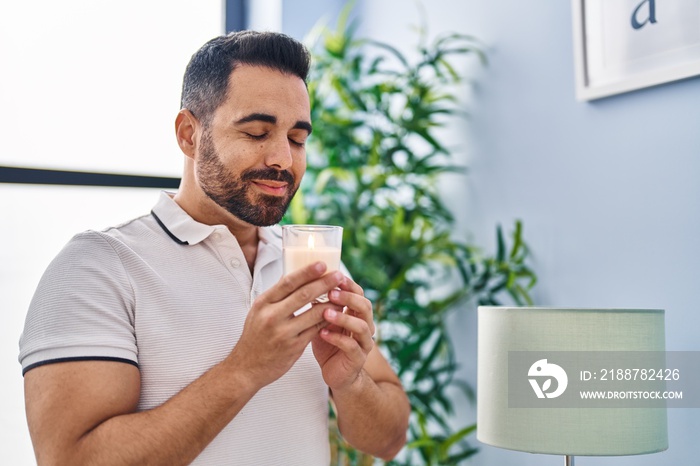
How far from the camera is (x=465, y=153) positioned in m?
2.56

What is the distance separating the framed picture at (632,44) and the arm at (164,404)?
1.16m

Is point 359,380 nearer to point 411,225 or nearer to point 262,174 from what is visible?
point 262,174

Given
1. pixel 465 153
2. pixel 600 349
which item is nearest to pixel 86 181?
pixel 465 153

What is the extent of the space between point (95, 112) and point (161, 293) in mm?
1449

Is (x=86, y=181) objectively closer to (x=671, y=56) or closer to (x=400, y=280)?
(x=400, y=280)

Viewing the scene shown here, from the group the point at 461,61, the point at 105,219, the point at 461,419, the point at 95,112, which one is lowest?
the point at 461,419

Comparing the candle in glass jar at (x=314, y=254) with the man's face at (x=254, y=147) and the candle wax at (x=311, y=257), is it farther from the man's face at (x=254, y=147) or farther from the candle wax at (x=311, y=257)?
the man's face at (x=254, y=147)

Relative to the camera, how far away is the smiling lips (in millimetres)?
1468

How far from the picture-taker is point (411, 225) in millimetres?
2469

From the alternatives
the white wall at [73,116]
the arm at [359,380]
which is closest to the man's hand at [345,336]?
the arm at [359,380]

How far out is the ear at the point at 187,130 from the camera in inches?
62.2

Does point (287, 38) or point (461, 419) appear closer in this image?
point (287, 38)

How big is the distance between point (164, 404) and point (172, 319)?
17cm
